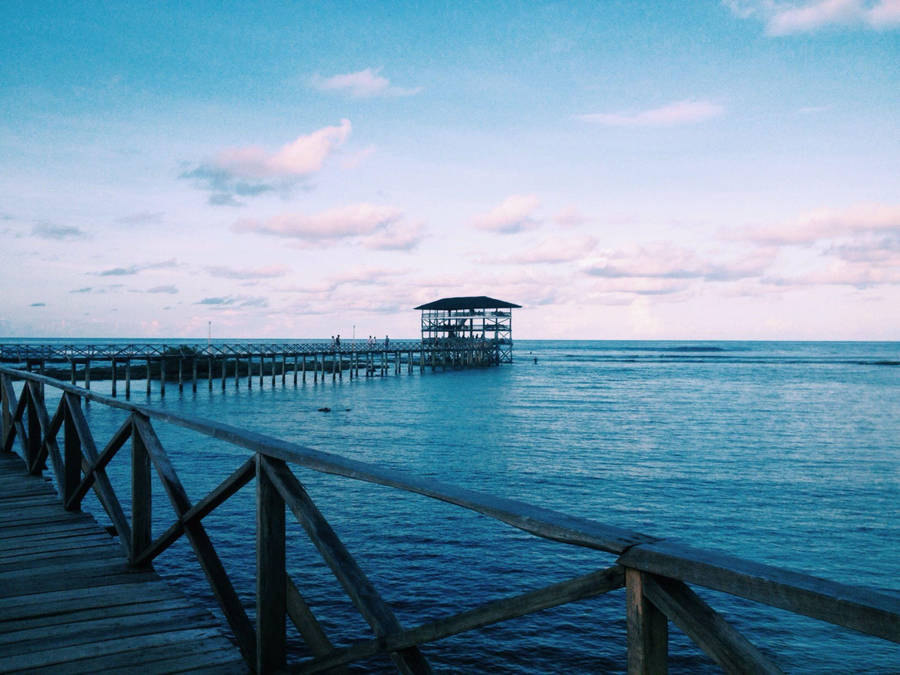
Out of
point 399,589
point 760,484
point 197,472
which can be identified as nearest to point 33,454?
point 399,589

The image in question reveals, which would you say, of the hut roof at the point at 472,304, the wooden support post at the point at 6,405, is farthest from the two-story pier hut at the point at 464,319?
the wooden support post at the point at 6,405

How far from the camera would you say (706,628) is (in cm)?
151

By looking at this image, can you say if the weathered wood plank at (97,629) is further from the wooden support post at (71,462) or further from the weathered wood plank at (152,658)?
the wooden support post at (71,462)

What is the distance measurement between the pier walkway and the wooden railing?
0.21 meters

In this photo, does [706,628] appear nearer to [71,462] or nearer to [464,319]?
[71,462]

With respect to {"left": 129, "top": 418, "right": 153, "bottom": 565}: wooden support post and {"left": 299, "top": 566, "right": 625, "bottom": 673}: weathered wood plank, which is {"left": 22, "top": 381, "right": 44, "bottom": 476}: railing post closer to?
{"left": 129, "top": 418, "right": 153, "bottom": 565}: wooden support post

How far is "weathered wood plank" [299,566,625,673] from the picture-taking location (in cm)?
171

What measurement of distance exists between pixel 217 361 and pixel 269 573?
202ft

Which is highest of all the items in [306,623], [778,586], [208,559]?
[778,586]

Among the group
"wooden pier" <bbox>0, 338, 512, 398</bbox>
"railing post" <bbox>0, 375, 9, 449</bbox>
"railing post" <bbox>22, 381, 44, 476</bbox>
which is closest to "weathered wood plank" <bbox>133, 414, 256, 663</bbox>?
"railing post" <bbox>22, 381, 44, 476</bbox>

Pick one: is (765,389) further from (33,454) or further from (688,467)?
(33,454)

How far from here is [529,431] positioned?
83.9ft

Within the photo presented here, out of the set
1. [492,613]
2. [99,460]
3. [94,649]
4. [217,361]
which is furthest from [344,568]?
[217,361]

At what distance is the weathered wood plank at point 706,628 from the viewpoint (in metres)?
1.43
